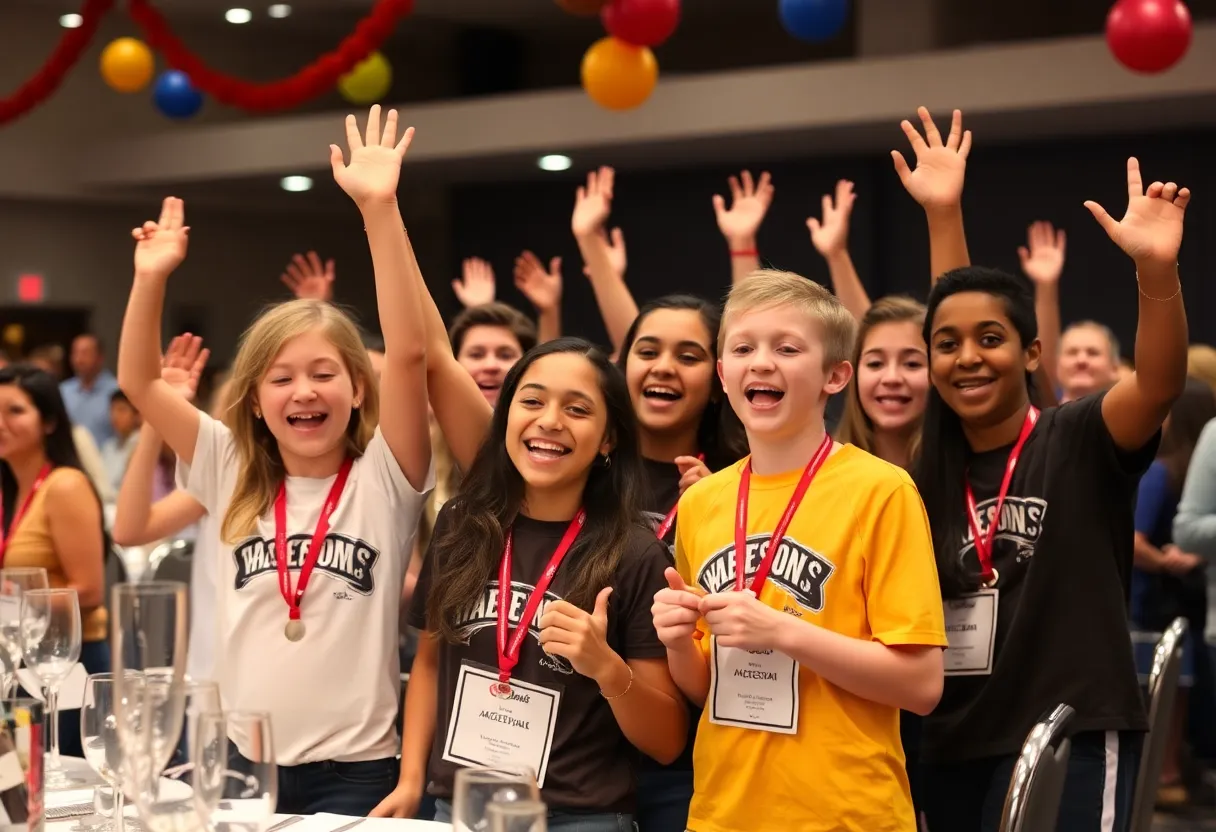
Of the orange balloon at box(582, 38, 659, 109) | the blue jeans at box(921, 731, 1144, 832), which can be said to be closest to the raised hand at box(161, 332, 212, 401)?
the blue jeans at box(921, 731, 1144, 832)

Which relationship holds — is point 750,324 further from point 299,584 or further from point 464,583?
point 299,584

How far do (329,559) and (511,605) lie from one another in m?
0.47

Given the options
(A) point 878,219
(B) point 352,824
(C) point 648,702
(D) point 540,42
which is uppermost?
(D) point 540,42

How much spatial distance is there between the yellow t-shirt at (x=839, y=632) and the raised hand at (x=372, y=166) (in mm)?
1013

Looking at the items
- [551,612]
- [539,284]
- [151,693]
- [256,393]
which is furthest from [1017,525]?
[539,284]

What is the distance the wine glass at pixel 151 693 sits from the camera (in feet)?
6.29

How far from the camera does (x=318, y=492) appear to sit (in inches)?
121

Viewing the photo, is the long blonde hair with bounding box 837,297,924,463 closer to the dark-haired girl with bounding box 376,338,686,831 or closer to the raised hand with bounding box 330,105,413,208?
the dark-haired girl with bounding box 376,338,686,831

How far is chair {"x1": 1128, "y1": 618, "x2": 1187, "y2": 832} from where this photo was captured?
117 inches

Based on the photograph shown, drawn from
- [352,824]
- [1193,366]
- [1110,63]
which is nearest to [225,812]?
[352,824]

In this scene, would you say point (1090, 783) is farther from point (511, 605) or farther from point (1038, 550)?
point (511, 605)

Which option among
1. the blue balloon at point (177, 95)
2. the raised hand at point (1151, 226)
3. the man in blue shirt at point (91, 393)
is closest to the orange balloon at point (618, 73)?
the raised hand at point (1151, 226)

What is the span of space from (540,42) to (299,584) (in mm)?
12841

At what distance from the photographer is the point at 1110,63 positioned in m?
8.82
